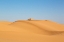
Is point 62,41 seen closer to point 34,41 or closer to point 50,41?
point 50,41

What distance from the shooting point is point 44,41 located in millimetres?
8469

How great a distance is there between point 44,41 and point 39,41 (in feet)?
1.32

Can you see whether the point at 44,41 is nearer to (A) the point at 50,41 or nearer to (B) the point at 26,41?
(A) the point at 50,41

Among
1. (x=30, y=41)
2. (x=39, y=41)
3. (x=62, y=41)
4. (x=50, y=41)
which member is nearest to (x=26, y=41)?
(x=30, y=41)

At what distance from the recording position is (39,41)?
837 cm

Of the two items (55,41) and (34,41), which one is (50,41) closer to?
(55,41)

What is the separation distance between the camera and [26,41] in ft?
27.1

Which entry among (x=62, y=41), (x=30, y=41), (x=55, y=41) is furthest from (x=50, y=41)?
(x=30, y=41)

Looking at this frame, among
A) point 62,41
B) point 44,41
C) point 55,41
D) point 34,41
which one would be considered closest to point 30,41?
point 34,41

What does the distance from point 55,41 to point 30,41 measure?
1.92 metres

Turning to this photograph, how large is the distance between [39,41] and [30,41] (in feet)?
2.27

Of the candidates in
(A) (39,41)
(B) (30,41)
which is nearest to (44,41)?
(A) (39,41)

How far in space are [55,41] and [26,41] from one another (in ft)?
7.25

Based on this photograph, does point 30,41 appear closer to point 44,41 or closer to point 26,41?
point 26,41
